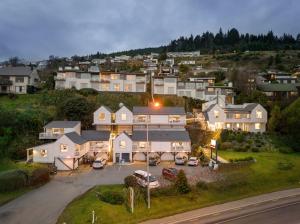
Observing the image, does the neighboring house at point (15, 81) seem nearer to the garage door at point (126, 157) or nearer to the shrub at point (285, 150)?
the garage door at point (126, 157)

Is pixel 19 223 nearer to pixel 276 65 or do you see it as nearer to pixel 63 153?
pixel 63 153

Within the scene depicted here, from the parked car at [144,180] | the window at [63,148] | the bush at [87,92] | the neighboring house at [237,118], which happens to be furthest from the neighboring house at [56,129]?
the neighboring house at [237,118]

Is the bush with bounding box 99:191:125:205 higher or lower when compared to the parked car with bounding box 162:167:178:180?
lower

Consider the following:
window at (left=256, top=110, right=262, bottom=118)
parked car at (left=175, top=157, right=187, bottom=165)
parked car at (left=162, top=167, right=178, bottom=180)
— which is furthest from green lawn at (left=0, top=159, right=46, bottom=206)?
window at (left=256, top=110, right=262, bottom=118)

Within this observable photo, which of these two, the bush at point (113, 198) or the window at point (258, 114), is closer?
the bush at point (113, 198)

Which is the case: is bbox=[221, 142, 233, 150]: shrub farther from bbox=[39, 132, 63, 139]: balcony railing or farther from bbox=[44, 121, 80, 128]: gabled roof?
bbox=[39, 132, 63, 139]: balcony railing

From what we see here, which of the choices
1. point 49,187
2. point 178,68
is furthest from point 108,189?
point 178,68
